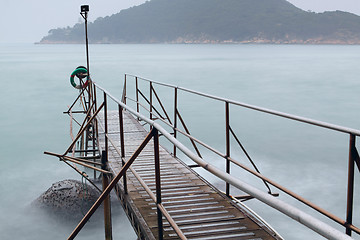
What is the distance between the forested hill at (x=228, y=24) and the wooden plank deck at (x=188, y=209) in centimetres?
14353

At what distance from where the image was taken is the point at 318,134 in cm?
1855

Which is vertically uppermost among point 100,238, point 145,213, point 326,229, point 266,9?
point 266,9

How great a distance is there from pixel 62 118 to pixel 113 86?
1246 centimetres

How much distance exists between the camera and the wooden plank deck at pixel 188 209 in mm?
3619

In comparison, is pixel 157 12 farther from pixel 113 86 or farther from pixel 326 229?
pixel 326 229

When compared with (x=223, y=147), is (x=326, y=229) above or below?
above

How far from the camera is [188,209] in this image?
4082 millimetres

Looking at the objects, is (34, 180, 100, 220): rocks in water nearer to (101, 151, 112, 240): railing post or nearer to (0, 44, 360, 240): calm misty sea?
(0, 44, 360, 240): calm misty sea

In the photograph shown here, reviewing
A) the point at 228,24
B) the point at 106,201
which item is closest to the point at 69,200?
the point at 106,201

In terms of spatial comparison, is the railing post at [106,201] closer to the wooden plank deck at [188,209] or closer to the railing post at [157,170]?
the wooden plank deck at [188,209]

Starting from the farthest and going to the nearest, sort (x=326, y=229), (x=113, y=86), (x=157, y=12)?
(x=157, y=12)
(x=113, y=86)
(x=326, y=229)

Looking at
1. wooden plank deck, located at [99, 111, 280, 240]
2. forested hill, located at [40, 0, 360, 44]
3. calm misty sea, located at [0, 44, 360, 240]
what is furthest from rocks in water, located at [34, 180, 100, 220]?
forested hill, located at [40, 0, 360, 44]

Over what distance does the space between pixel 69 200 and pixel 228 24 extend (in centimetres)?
16433

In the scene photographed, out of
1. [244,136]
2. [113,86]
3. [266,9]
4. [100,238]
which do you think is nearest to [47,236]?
[100,238]
